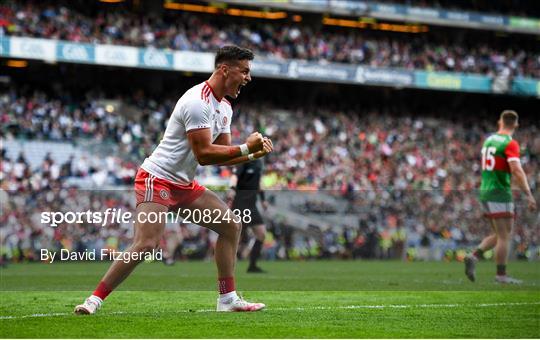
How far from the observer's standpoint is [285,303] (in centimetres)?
1041

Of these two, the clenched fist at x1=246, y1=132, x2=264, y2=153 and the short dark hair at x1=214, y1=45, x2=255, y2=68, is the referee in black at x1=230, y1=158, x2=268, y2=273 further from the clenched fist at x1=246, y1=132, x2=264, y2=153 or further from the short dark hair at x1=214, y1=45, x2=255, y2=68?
the clenched fist at x1=246, y1=132, x2=264, y2=153

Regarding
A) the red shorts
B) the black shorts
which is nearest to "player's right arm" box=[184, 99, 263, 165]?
the red shorts

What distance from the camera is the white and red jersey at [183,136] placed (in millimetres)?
8578

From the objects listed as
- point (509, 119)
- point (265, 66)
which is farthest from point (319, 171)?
point (509, 119)

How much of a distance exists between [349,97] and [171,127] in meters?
37.7

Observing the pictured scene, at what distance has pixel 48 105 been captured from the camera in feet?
114

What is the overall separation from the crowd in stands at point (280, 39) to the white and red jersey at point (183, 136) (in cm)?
2757

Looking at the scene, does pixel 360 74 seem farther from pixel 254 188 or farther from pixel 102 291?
pixel 102 291

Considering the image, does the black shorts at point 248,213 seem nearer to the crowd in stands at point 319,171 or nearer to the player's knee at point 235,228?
the crowd in stands at point 319,171

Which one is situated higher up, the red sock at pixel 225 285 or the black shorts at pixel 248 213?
the black shorts at pixel 248 213

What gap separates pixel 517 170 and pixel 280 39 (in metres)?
30.6

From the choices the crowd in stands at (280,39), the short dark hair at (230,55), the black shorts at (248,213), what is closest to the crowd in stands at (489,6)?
the crowd in stands at (280,39)

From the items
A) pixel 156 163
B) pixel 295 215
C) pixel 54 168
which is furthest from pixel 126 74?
pixel 156 163

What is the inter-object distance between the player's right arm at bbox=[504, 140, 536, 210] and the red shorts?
631 centimetres
